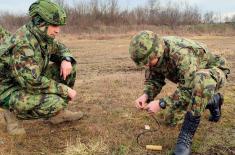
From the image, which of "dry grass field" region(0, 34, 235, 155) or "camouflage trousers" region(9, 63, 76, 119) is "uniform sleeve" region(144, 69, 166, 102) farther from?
"camouflage trousers" region(9, 63, 76, 119)

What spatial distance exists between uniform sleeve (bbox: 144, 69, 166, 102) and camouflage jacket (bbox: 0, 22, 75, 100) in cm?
100

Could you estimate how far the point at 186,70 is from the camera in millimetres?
4191

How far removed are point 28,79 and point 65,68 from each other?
56cm

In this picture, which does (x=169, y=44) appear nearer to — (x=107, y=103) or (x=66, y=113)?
(x=66, y=113)

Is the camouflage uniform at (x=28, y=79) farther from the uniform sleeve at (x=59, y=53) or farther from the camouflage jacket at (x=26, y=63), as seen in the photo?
the uniform sleeve at (x=59, y=53)

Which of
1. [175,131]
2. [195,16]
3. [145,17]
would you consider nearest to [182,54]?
[175,131]

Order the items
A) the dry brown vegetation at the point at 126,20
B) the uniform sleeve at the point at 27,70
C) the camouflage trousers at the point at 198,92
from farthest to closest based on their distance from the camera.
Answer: the dry brown vegetation at the point at 126,20 → the uniform sleeve at the point at 27,70 → the camouflage trousers at the point at 198,92

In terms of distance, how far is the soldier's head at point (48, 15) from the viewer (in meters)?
4.44

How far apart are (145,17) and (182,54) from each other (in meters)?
38.8

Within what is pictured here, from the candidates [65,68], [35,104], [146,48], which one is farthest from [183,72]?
[35,104]

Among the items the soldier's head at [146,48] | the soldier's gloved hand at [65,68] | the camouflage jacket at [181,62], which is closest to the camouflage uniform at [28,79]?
the soldier's gloved hand at [65,68]

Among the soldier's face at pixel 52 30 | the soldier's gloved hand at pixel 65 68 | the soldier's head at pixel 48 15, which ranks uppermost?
the soldier's head at pixel 48 15

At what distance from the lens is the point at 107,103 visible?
6219 millimetres

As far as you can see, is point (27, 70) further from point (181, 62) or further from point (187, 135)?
point (187, 135)
